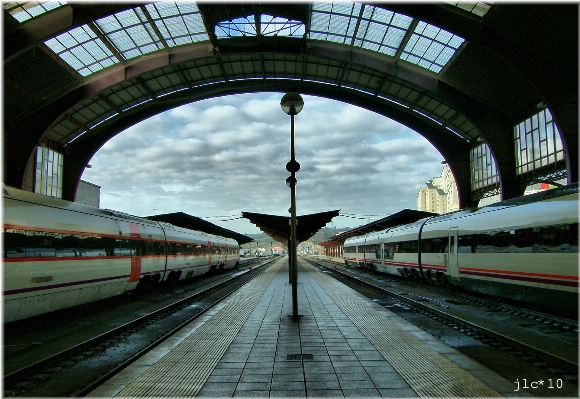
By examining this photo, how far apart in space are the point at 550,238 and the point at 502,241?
268cm

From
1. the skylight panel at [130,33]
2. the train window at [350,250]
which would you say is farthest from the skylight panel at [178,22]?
the train window at [350,250]

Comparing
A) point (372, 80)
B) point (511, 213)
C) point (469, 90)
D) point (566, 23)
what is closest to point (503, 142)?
point (469, 90)

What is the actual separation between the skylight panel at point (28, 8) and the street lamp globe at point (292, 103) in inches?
764

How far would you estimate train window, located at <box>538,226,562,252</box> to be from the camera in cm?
1060

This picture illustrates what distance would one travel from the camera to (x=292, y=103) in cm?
1191

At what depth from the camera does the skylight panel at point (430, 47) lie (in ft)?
95.6

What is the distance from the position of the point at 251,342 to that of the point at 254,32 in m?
28.2

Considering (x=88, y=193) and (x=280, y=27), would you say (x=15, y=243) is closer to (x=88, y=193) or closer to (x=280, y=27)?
(x=280, y=27)

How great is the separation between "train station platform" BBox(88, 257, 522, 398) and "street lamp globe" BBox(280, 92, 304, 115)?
579 centimetres

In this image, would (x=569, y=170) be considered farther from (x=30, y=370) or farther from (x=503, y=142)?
(x=30, y=370)

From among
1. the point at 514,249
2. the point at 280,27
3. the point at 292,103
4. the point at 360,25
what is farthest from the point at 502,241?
the point at 280,27

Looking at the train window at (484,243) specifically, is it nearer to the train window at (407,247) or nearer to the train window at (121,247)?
the train window at (407,247)

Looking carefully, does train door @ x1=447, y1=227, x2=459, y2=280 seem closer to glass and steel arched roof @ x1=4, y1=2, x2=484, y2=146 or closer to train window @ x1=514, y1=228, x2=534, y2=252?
train window @ x1=514, y1=228, x2=534, y2=252

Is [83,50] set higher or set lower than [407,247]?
higher
